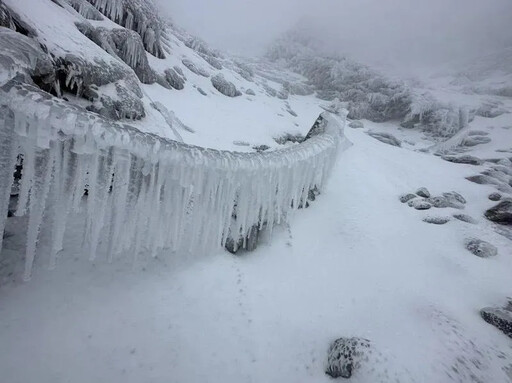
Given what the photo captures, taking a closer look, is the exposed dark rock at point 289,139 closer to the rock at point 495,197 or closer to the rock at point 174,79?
the rock at point 174,79

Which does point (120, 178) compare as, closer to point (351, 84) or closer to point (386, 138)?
point (386, 138)

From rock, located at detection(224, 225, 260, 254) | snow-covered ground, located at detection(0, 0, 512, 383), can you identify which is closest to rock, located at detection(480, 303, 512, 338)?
snow-covered ground, located at detection(0, 0, 512, 383)

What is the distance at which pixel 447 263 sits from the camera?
7895 mm

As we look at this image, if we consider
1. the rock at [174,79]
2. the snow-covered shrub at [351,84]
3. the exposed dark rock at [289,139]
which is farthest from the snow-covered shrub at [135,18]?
the snow-covered shrub at [351,84]

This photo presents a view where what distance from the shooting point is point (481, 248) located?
8.25m

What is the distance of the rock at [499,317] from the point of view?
226 inches

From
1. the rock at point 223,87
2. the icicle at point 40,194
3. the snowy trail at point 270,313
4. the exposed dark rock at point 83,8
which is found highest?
the exposed dark rock at point 83,8

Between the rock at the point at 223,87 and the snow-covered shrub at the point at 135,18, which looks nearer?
the snow-covered shrub at the point at 135,18

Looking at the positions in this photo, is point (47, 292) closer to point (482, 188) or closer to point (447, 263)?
point (447, 263)

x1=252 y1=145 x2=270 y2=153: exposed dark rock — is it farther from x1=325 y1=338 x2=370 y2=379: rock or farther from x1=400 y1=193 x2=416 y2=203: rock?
x1=325 y1=338 x2=370 y2=379: rock

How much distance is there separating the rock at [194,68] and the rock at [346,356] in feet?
82.1

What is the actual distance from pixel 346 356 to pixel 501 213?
9137mm

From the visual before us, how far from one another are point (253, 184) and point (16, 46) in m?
5.67

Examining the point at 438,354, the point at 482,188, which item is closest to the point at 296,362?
the point at 438,354
